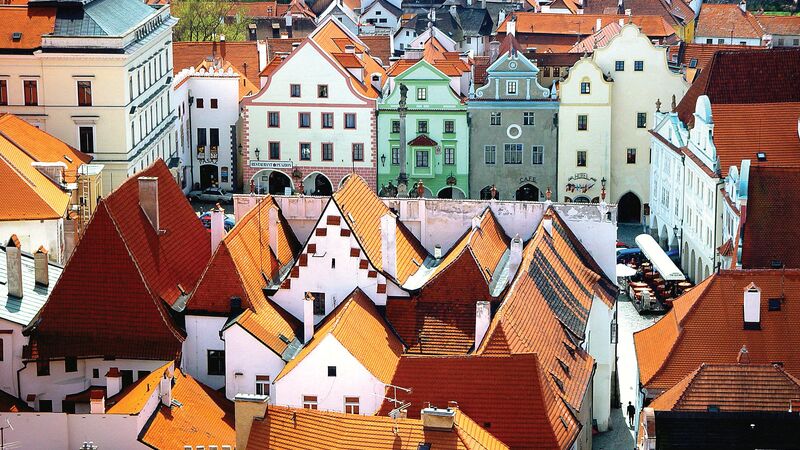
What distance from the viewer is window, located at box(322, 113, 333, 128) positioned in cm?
10306

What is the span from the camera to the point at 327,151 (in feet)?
341

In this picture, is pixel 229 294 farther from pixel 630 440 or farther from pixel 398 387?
pixel 630 440

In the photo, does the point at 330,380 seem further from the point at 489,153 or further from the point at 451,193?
the point at 489,153

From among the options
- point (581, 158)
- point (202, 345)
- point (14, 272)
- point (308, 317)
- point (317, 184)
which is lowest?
point (202, 345)

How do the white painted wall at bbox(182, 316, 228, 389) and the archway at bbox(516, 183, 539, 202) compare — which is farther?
the archway at bbox(516, 183, 539, 202)

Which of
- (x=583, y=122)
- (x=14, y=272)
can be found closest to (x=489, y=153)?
(x=583, y=122)

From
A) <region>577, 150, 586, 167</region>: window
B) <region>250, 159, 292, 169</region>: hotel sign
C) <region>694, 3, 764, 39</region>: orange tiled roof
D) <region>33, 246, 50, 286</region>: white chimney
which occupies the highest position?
<region>694, 3, 764, 39</region>: orange tiled roof

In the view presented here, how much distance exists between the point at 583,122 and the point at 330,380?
44.1 meters

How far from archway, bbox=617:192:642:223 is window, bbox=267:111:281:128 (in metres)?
18.5

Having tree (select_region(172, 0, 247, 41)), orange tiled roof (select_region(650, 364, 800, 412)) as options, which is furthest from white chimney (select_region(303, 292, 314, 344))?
tree (select_region(172, 0, 247, 41))

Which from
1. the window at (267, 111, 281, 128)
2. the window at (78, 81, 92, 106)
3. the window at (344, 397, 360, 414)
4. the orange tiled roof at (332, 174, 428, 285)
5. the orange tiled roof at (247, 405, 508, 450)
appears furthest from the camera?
the window at (267, 111, 281, 128)

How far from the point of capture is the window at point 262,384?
6425 centimetres

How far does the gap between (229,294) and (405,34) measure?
7646 cm

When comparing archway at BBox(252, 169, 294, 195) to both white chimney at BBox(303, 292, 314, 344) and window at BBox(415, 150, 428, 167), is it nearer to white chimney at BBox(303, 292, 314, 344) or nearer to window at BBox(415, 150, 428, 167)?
window at BBox(415, 150, 428, 167)
